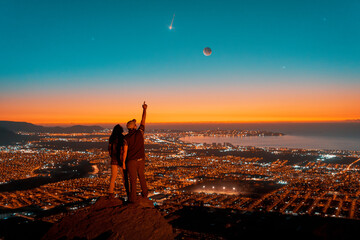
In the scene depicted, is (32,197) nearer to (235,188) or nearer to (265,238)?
(235,188)

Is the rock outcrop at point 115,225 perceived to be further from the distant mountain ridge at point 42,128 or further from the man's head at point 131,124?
the distant mountain ridge at point 42,128

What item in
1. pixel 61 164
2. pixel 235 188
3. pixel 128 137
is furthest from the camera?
pixel 61 164

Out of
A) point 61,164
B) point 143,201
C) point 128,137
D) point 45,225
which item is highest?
point 128,137

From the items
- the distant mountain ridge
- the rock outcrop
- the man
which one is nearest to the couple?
the man

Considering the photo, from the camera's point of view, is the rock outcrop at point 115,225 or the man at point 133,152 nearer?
the rock outcrop at point 115,225

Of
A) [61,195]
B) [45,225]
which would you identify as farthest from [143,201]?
[61,195]

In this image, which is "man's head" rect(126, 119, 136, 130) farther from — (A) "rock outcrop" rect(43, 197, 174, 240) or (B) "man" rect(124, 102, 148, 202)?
(A) "rock outcrop" rect(43, 197, 174, 240)

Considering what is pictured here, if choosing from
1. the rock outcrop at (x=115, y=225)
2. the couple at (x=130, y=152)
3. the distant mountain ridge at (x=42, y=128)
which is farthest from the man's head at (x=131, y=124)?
the distant mountain ridge at (x=42, y=128)

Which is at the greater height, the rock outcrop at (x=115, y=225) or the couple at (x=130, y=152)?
the couple at (x=130, y=152)
